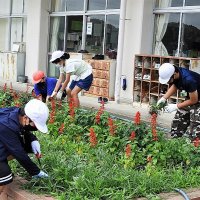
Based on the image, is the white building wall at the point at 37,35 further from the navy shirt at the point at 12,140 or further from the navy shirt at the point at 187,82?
the navy shirt at the point at 12,140

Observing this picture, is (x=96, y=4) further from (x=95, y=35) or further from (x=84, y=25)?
(x=95, y=35)

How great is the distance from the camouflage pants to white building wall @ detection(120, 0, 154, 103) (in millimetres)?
5135

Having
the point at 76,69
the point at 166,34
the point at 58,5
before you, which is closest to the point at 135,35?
the point at 166,34

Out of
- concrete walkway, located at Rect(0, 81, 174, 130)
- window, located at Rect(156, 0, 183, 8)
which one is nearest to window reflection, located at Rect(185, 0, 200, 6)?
window, located at Rect(156, 0, 183, 8)

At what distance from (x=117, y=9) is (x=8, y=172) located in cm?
935

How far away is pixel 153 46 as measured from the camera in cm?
1186

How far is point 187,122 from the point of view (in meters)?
6.64

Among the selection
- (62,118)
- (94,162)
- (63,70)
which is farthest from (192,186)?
(63,70)

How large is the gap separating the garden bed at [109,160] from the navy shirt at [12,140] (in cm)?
38

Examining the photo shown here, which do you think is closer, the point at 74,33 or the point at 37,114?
the point at 37,114

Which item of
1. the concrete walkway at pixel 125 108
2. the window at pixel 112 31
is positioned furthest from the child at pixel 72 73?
the window at pixel 112 31

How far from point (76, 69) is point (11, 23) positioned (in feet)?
32.4

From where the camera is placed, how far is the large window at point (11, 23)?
17.0 metres

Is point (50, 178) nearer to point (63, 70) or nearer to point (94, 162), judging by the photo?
point (94, 162)
